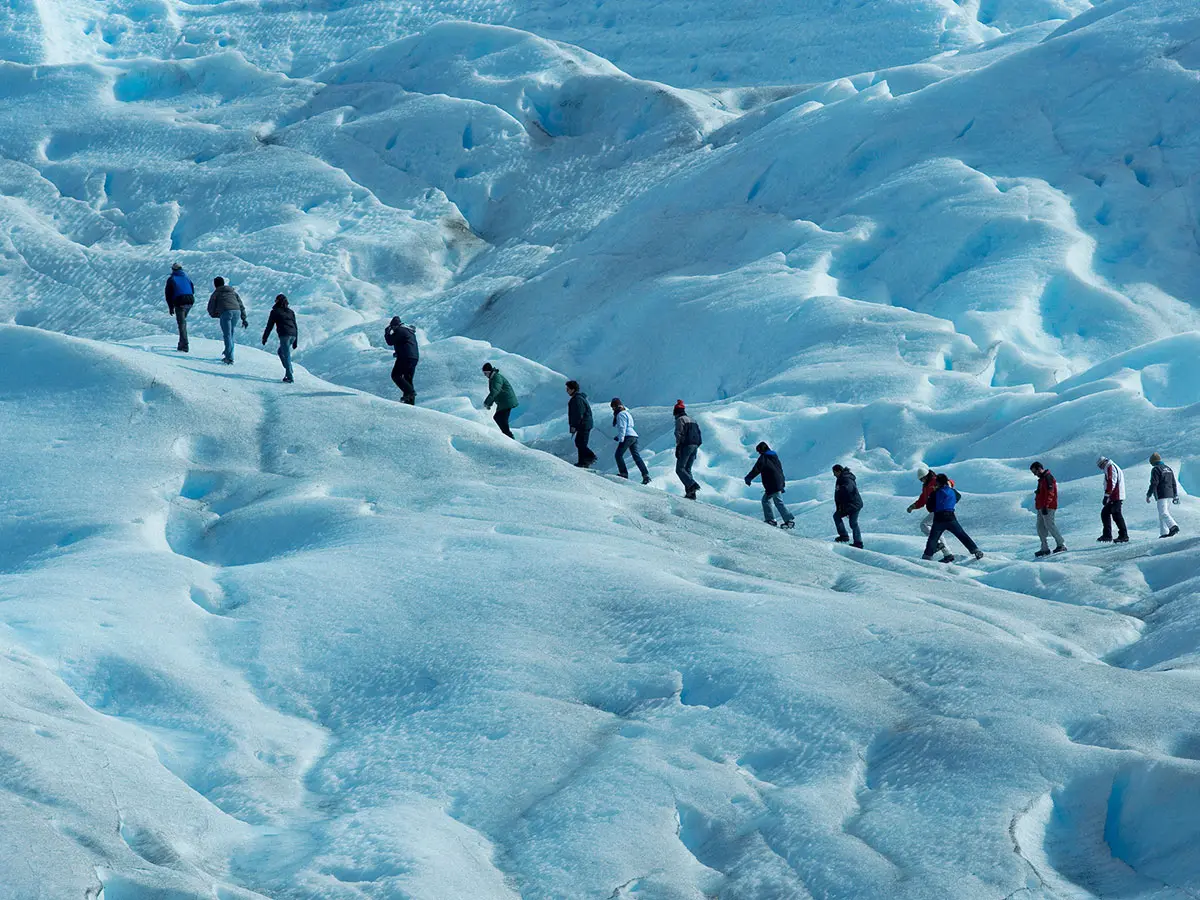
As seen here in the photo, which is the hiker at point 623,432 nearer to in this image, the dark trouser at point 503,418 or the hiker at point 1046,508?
the dark trouser at point 503,418

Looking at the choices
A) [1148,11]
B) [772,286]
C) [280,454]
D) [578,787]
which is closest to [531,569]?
[578,787]

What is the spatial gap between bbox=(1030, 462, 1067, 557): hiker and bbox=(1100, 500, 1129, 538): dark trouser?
0.72m

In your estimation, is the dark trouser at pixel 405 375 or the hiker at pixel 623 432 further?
the dark trouser at pixel 405 375

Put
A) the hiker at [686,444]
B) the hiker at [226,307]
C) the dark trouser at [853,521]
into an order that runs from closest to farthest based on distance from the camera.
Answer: the dark trouser at [853,521]
the hiker at [226,307]
the hiker at [686,444]

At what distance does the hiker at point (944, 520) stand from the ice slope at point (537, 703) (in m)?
1.19

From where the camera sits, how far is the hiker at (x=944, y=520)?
1522 cm

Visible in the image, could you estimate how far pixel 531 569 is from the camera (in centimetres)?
1149

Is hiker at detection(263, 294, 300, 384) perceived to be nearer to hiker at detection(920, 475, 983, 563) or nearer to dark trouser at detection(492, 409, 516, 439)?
dark trouser at detection(492, 409, 516, 439)

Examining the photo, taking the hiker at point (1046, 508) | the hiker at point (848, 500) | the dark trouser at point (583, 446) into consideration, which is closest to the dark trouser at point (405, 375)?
the dark trouser at point (583, 446)

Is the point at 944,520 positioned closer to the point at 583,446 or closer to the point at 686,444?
the point at 686,444

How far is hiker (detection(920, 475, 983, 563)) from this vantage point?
49.9 ft

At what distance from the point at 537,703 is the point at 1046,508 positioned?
8.64m

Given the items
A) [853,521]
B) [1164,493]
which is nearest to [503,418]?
[853,521]

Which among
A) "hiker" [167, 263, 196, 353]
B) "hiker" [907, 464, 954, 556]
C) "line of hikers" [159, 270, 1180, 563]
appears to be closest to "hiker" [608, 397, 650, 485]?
"line of hikers" [159, 270, 1180, 563]
